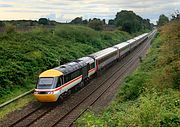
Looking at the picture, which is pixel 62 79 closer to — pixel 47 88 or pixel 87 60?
pixel 47 88

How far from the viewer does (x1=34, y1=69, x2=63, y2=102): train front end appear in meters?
23.8

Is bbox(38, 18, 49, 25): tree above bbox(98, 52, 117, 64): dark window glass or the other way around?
above

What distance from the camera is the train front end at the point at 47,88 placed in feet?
78.2

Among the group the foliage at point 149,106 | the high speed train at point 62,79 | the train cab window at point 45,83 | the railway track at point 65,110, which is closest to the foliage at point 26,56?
the train cab window at point 45,83

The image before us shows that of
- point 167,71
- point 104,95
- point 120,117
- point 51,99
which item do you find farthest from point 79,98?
point 120,117

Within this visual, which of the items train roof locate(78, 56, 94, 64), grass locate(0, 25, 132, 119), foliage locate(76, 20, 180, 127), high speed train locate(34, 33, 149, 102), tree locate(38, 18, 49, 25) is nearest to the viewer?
foliage locate(76, 20, 180, 127)

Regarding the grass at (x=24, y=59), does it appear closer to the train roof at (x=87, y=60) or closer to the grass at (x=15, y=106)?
the grass at (x=15, y=106)

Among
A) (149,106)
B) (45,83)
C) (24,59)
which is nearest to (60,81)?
(45,83)

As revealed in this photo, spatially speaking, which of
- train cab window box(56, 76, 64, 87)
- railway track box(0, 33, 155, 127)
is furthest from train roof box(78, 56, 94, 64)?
train cab window box(56, 76, 64, 87)

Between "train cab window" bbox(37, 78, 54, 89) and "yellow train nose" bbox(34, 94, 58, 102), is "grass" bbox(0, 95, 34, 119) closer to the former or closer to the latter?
"yellow train nose" bbox(34, 94, 58, 102)

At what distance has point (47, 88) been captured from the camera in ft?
78.9

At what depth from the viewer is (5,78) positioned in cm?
2806

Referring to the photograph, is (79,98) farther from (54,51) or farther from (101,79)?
(54,51)

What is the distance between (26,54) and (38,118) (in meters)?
15.1
